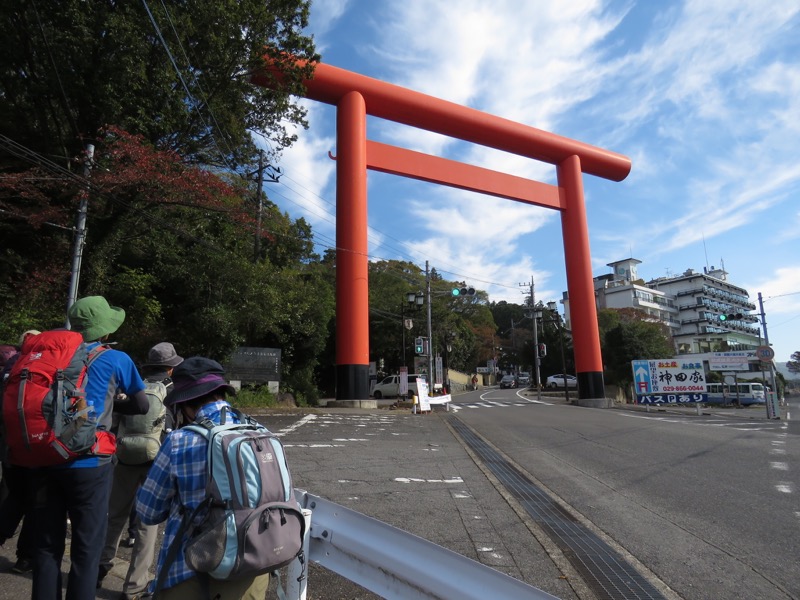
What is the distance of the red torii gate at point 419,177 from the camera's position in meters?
18.3

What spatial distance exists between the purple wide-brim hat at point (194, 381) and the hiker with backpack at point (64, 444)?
619 millimetres

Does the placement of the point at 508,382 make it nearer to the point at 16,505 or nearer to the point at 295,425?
the point at 295,425

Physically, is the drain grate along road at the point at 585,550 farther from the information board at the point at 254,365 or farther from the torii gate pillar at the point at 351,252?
the information board at the point at 254,365

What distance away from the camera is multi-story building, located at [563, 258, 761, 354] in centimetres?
6769

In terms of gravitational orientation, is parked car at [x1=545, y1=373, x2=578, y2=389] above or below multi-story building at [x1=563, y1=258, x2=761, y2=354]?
below

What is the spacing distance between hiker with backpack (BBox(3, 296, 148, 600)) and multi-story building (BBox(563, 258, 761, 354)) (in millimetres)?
70956

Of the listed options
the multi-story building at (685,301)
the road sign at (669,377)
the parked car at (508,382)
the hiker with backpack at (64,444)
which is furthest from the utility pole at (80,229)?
the multi-story building at (685,301)

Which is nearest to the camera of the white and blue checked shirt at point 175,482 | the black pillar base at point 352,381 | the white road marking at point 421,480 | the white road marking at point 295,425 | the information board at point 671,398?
the white and blue checked shirt at point 175,482

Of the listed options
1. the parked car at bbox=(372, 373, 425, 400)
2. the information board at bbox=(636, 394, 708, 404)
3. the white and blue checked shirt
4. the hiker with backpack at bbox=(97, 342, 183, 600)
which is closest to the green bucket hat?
the hiker with backpack at bbox=(97, 342, 183, 600)

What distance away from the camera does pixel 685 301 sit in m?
74.0

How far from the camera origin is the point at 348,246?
60.1 feet

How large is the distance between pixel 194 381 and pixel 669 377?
23.7 metres

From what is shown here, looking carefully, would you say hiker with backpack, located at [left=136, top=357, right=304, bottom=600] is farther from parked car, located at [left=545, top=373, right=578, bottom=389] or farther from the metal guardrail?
parked car, located at [left=545, top=373, right=578, bottom=389]

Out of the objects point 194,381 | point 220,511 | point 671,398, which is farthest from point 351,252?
point 220,511
